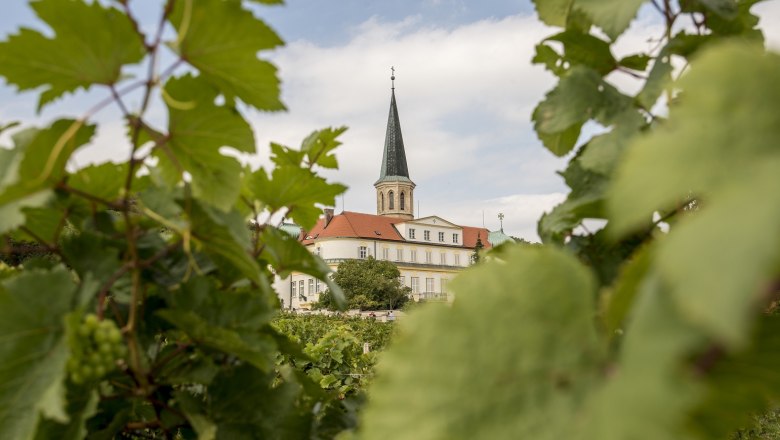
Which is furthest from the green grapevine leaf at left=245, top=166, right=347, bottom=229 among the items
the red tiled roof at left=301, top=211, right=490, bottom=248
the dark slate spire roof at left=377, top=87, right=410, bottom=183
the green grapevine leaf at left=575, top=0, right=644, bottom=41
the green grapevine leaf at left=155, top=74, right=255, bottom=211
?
the dark slate spire roof at left=377, top=87, right=410, bottom=183

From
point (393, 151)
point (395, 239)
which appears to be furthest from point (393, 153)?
point (395, 239)

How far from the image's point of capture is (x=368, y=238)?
165 ft

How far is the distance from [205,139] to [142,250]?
204mm

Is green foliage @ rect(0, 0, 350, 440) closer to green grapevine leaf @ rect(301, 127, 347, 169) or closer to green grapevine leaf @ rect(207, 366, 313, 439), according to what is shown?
green grapevine leaf @ rect(207, 366, 313, 439)

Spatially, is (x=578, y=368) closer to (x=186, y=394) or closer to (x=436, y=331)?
(x=436, y=331)

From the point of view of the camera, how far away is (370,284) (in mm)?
40875

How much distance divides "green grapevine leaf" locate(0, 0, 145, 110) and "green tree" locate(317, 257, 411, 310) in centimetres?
3881

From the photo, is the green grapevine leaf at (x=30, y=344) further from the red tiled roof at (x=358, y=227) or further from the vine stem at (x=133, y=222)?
the red tiled roof at (x=358, y=227)

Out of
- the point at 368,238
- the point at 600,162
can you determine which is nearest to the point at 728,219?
the point at 600,162

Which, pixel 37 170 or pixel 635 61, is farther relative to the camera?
pixel 635 61

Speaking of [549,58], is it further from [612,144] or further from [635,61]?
[612,144]

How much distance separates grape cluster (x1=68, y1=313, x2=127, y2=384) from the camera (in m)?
0.68

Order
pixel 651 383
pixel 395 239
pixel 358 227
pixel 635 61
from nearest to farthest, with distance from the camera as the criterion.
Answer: pixel 651 383 → pixel 635 61 → pixel 358 227 → pixel 395 239

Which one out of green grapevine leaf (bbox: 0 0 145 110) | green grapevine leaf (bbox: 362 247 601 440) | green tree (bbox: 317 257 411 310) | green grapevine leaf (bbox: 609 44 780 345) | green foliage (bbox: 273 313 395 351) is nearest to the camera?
green grapevine leaf (bbox: 609 44 780 345)
